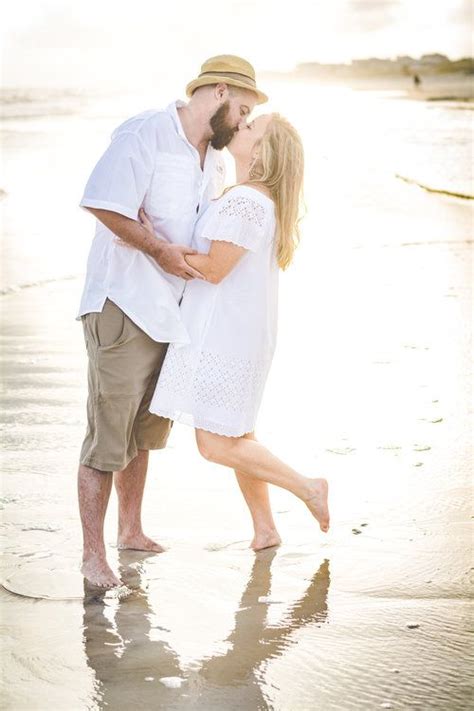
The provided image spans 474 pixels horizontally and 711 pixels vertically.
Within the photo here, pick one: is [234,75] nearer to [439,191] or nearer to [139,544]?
[139,544]

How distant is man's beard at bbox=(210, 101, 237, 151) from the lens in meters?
4.36

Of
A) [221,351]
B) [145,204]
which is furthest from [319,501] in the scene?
[145,204]

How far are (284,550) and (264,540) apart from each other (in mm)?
84

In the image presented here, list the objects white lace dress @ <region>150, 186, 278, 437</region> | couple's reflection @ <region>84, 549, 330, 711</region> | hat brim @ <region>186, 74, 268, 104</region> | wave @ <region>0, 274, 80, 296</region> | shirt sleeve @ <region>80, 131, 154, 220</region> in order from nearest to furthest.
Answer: couple's reflection @ <region>84, 549, 330, 711</region>
shirt sleeve @ <region>80, 131, 154, 220</region>
white lace dress @ <region>150, 186, 278, 437</region>
hat brim @ <region>186, 74, 268, 104</region>
wave @ <region>0, 274, 80, 296</region>

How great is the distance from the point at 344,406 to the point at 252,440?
1764mm

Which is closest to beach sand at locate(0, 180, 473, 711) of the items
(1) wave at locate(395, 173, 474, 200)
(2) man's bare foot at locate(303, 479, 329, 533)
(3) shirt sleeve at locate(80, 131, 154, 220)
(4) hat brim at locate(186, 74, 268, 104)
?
(2) man's bare foot at locate(303, 479, 329, 533)

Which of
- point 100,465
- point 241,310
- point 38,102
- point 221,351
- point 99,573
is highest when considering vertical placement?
point 38,102

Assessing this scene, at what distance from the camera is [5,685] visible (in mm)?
3182

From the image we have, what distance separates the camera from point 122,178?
4.11m

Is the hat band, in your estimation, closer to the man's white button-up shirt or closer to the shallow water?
the man's white button-up shirt

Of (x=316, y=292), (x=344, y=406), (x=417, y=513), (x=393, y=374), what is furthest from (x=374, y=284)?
(x=417, y=513)

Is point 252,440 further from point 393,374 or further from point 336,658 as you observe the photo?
point 393,374

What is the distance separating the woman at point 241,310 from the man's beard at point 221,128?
0.17ft

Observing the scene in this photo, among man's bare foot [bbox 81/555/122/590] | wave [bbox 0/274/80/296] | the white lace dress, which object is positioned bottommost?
man's bare foot [bbox 81/555/122/590]
